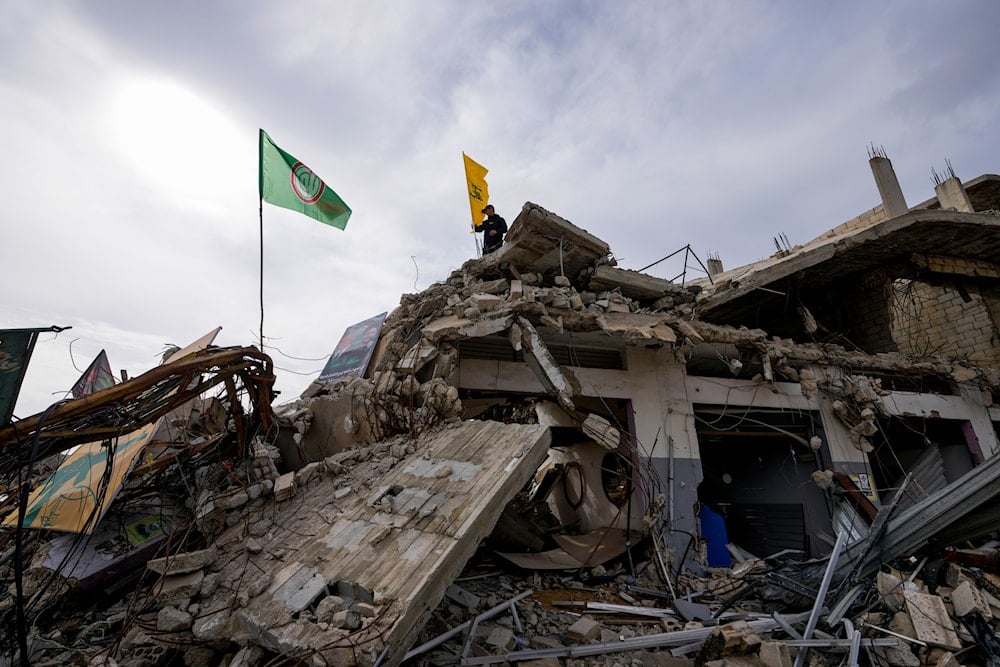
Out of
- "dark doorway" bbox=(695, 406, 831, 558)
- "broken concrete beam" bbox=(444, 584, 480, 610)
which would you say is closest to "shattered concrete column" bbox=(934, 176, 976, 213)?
"dark doorway" bbox=(695, 406, 831, 558)

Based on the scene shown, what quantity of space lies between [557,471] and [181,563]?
637 cm

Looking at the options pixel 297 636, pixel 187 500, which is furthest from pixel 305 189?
pixel 297 636

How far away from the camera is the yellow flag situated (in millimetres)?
11461

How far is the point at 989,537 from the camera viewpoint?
668 centimetres

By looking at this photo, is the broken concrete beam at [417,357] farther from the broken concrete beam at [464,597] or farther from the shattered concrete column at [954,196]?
the shattered concrete column at [954,196]

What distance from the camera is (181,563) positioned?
416 cm

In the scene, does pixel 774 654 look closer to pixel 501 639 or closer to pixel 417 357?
pixel 501 639

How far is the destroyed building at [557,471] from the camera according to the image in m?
3.96

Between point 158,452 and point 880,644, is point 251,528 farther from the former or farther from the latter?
point 880,644

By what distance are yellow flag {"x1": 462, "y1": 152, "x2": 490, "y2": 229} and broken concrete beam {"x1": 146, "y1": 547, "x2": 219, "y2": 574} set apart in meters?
8.64

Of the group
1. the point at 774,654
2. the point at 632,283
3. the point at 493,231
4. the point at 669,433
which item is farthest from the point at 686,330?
the point at 774,654

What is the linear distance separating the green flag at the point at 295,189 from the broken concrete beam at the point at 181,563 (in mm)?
6060

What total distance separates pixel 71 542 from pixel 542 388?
6545 millimetres

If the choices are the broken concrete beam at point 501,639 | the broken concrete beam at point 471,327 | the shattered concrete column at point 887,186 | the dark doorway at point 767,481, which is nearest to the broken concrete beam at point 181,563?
the broken concrete beam at point 501,639
